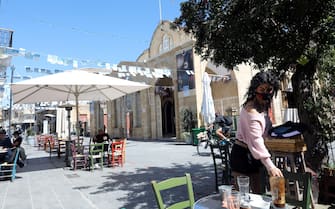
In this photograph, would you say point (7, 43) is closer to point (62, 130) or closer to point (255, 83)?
point (255, 83)

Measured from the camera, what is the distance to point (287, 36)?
3523mm

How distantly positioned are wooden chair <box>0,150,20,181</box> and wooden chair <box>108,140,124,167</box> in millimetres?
2343

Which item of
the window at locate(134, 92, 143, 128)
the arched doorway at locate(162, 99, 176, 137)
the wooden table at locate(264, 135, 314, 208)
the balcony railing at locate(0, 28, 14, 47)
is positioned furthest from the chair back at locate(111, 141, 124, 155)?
the window at locate(134, 92, 143, 128)

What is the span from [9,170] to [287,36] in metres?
6.45

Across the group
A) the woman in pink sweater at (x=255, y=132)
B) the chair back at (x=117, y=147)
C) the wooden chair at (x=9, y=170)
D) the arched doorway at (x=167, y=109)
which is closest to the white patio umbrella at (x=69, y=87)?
the chair back at (x=117, y=147)

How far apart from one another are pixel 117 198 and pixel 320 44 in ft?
12.5

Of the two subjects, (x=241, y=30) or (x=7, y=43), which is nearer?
(x=241, y=30)

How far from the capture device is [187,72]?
1383cm

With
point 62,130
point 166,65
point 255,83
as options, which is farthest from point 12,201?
point 62,130

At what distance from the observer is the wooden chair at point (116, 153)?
7.21 meters

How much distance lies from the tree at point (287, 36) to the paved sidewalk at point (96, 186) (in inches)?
80.6

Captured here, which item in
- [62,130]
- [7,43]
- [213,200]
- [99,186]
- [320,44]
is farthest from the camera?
[62,130]

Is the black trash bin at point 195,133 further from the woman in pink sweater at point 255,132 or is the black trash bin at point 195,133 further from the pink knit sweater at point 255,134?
the pink knit sweater at point 255,134

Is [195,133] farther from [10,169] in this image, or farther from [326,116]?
[326,116]
